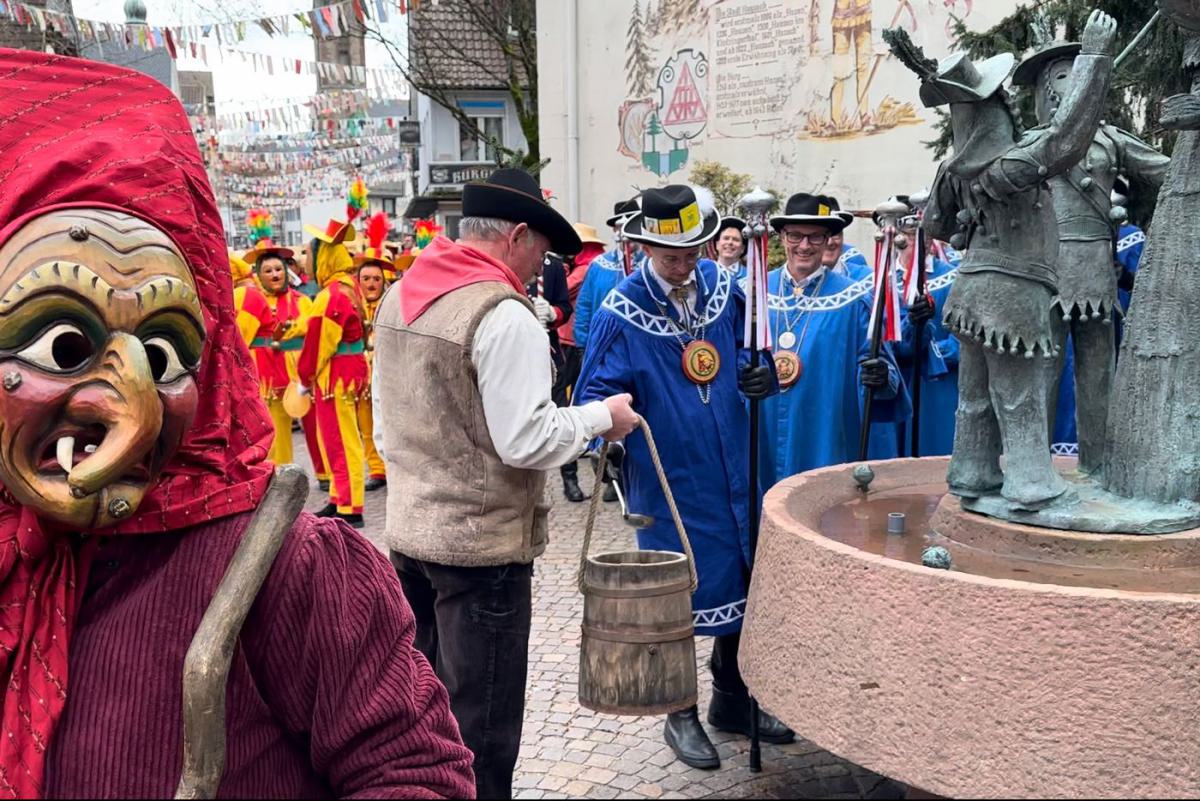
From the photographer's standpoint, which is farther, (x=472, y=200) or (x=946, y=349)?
(x=946, y=349)

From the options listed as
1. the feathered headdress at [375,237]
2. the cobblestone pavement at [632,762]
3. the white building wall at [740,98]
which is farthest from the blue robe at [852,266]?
the white building wall at [740,98]

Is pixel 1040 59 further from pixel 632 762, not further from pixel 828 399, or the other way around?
pixel 632 762

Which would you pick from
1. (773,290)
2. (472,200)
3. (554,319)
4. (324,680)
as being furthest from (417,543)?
(554,319)

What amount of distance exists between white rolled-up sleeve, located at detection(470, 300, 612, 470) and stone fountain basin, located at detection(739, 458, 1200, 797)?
2.48ft

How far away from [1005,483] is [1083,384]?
605 millimetres

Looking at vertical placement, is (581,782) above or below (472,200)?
below

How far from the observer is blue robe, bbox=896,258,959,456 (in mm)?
6230

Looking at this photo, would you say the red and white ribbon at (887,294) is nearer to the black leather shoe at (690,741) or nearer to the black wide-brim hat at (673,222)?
the black wide-brim hat at (673,222)

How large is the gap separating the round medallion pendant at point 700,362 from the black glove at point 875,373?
3.28ft

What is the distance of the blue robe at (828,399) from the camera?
5773mm

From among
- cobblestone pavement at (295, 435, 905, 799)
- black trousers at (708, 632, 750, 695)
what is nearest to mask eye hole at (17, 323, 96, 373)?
cobblestone pavement at (295, 435, 905, 799)

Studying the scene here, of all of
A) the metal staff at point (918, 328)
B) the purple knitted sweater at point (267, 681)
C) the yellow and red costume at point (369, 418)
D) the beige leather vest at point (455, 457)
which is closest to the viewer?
the purple knitted sweater at point (267, 681)

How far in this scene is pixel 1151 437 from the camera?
368 cm

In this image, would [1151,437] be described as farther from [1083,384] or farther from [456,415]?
[456,415]
